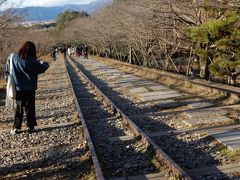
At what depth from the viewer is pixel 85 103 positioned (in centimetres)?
1461

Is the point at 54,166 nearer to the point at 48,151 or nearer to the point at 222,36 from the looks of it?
the point at 48,151

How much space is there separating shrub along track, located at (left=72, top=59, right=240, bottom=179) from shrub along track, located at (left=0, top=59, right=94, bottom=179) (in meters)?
1.40

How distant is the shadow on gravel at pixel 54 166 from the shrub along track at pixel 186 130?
1384 mm

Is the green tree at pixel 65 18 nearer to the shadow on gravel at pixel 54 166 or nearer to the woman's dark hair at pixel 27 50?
the woman's dark hair at pixel 27 50

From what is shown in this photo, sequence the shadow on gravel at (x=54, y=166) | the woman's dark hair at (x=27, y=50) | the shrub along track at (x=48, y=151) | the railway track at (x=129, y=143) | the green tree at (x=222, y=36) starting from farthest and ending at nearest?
the green tree at (x=222, y=36) → the woman's dark hair at (x=27, y=50) → the shrub along track at (x=48, y=151) → the shadow on gravel at (x=54, y=166) → the railway track at (x=129, y=143)

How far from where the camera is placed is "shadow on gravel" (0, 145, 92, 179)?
665cm

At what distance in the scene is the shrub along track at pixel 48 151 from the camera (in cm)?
678

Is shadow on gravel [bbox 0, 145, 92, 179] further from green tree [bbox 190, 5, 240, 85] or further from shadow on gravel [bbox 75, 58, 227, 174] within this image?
green tree [bbox 190, 5, 240, 85]

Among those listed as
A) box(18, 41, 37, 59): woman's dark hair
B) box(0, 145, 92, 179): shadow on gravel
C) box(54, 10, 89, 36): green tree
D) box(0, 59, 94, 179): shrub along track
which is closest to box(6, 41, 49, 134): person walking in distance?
box(18, 41, 37, 59): woman's dark hair

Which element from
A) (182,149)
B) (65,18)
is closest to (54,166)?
(182,149)

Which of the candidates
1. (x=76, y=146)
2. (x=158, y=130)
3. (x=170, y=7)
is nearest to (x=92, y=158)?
(x=76, y=146)

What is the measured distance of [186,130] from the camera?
9039 mm

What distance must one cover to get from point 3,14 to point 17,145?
9001 mm

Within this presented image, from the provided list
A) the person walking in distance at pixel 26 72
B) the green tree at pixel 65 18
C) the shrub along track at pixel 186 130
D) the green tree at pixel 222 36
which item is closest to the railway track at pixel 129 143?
the shrub along track at pixel 186 130
